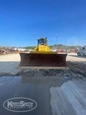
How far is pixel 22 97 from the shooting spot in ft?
13.8

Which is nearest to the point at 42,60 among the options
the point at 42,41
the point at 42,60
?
the point at 42,60

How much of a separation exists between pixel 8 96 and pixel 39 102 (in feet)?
3.09

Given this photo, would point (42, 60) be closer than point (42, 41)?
Yes

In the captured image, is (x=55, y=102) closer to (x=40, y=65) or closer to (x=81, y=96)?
(x=81, y=96)

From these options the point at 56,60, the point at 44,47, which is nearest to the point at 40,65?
the point at 56,60

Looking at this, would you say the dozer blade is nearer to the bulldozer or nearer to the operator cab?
the bulldozer

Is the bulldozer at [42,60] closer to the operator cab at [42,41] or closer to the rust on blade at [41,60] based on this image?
the rust on blade at [41,60]

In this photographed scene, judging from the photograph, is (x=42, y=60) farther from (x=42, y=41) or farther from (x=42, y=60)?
(x=42, y=41)

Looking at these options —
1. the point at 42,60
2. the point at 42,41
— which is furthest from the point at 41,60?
the point at 42,41

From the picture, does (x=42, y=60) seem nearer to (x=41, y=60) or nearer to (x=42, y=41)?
(x=41, y=60)

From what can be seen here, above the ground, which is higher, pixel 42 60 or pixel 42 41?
pixel 42 41

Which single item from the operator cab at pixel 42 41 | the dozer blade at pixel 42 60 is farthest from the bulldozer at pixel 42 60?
the operator cab at pixel 42 41

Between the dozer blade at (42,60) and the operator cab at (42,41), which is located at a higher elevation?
the operator cab at (42,41)

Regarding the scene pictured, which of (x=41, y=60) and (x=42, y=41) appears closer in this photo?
(x=41, y=60)
